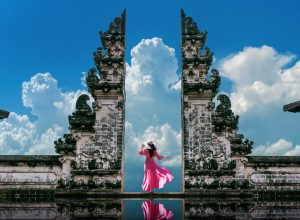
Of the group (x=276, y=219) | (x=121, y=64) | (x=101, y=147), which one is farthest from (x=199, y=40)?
(x=276, y=219)

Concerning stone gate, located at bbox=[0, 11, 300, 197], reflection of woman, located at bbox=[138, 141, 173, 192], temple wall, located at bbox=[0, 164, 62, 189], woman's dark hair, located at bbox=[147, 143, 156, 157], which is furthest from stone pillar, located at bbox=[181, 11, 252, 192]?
temple wall, located at bbox=[0, 164, 62, 189]

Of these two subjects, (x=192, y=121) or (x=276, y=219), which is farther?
(x=192, y=121)

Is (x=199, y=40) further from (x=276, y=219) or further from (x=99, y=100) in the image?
(x=276, y=219)

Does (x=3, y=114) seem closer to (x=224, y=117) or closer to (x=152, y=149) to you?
(x=152, y=149)

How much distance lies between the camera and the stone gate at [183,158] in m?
16.4

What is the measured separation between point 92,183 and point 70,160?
122cm

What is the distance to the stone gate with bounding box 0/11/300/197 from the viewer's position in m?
16.4

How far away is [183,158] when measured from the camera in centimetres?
1650

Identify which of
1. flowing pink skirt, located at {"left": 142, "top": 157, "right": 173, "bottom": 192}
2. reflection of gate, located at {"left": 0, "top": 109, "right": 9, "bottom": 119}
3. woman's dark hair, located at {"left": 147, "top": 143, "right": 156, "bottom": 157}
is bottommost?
flowing pink skirt, located at {"left": 142, "top": 157, "right": 173, "bottom": 192}

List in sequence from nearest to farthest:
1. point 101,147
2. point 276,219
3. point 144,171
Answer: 1. point 276,219
2. point 144,171
3. point 101,147

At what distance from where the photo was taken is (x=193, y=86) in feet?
55.5

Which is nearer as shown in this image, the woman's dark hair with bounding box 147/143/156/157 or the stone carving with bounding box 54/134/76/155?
the woman's dark hair with bounding box 147/143/156/157

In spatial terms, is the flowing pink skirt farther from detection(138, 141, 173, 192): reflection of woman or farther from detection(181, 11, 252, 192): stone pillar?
detection(181, 11, 252, 192): stone pillar

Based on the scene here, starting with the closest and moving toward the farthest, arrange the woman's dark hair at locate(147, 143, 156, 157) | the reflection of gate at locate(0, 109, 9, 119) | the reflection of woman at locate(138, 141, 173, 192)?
the reflection of gate at locate(0, 109, 9, 119), the woman's dark hair at locate(147, 143, 156, 157), the reflection of woman at locate(138, 141, 173, 192)
